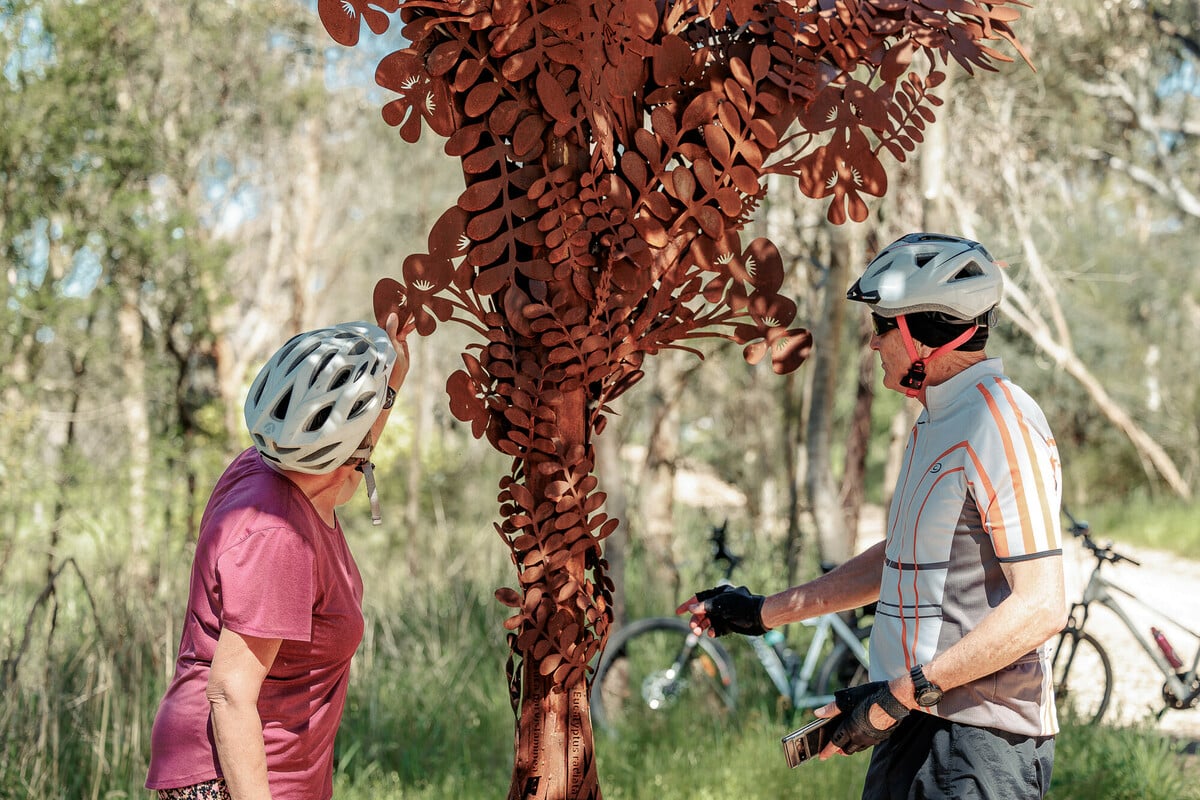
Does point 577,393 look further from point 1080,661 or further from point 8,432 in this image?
point 8,432

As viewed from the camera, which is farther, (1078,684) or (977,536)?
(1078,684)

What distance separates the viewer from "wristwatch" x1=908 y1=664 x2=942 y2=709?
1.90 m

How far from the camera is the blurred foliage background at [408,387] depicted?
4523 millimetres

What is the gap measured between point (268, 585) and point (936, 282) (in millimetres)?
1371

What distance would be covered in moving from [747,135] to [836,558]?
13.2 ft

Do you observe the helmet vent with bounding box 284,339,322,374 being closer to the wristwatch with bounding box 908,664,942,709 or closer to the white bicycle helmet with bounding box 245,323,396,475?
the white bicycle helmet with bounding box 245,323,396,475

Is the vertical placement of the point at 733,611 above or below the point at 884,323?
below

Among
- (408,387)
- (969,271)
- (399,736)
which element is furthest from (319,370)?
(408,387)

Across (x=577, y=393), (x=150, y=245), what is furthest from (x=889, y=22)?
(x=150, y=245)

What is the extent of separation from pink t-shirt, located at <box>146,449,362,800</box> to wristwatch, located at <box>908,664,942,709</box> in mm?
1047

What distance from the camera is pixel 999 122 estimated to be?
1015cm

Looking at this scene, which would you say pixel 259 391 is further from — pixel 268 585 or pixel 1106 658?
pixel 1106 658

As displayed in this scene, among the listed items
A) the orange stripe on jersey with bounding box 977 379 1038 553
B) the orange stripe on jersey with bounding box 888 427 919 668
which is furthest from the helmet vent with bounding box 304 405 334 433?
the orange stripe on jersey with bounding box 977 379 1038 553

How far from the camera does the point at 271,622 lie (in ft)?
5.96
